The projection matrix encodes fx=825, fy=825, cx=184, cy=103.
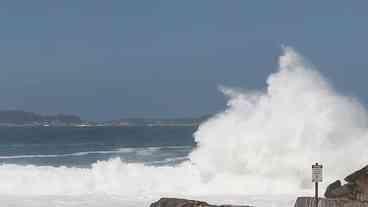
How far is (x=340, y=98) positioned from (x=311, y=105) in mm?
1893

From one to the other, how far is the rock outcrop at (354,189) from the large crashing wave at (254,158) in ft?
33.1

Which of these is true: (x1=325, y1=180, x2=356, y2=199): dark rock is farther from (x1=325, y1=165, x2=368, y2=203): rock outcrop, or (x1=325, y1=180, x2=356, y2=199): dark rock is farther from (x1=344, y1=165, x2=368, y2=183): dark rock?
(x1=344, y1=165, x2=368, y2=183): dark rock

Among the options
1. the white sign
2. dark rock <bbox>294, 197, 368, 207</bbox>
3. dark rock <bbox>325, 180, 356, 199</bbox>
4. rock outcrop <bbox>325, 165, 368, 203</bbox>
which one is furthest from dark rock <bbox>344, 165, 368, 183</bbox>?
the white sign

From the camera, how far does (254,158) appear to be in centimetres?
3369

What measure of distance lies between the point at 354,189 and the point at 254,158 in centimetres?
1456

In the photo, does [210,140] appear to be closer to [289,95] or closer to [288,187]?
[289,95]

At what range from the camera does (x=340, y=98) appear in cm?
3819

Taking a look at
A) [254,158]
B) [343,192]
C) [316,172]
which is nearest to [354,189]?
[343,192]

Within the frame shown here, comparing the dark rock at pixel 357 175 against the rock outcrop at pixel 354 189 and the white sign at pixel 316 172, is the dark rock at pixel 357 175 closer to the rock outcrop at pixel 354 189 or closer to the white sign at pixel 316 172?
the rock outcrop at pixel 354 189

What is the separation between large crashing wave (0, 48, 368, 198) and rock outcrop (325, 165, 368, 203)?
33.1 ft

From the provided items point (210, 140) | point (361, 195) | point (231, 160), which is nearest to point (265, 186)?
point (231, 160)

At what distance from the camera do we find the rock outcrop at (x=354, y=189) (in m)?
19.0

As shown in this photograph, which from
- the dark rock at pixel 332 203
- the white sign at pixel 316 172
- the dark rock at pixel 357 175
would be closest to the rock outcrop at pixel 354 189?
the dark rock at pixel 357 175

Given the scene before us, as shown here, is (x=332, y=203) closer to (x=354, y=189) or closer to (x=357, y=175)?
(x=354, y=189)
